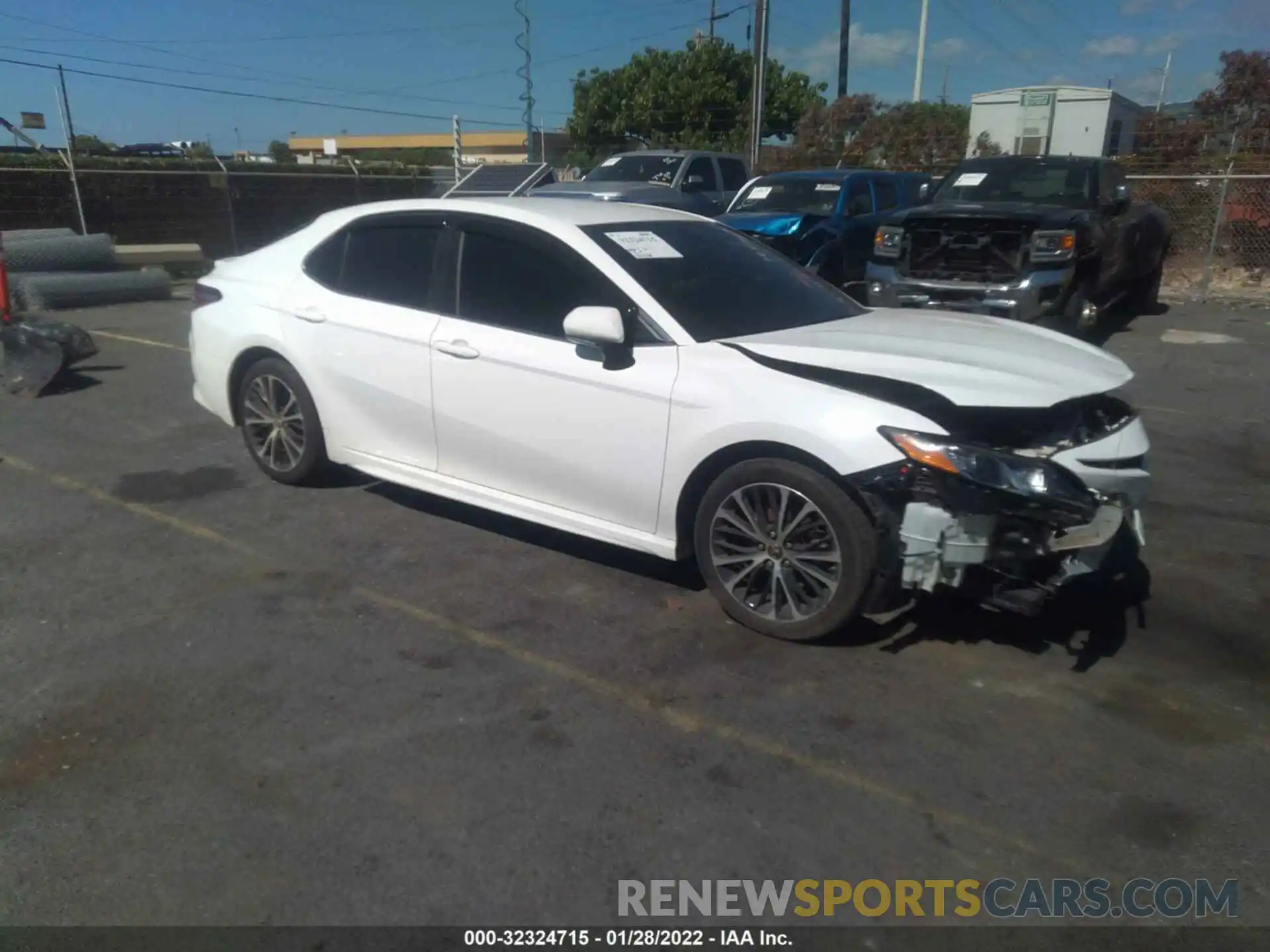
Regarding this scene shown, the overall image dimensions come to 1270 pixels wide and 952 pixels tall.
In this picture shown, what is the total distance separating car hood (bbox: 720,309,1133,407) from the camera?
12.1 feet

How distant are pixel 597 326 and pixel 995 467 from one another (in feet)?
5.29

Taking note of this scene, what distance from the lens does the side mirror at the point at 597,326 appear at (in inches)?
158

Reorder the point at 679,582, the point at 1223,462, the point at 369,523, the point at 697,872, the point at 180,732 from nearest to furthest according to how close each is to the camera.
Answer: the point at 697,872 → the point at 180,732 → the point at 679,582 → the point at 369,523 → the point at 1223,462

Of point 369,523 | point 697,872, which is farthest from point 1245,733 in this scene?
point 369,523

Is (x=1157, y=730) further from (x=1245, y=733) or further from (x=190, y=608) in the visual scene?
(x=190, y=608)

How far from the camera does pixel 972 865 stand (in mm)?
2746

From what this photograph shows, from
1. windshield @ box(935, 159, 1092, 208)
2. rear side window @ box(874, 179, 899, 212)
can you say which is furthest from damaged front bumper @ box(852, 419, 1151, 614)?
rear side window @ box(874, 179, 899, 212)

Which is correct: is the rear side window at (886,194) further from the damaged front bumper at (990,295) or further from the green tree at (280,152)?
the green tree at (280,152)

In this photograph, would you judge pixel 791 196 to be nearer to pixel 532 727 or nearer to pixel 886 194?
pixel 886 194

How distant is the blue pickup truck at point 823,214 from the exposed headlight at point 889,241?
1.68 m

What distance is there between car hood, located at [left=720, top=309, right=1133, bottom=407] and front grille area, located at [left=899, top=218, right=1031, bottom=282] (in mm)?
4566

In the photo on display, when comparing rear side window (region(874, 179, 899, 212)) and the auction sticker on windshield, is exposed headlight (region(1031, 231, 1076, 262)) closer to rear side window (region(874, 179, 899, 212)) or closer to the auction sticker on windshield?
rear side window (region(874, 179, 899, 212))

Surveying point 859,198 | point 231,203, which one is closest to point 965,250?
point 859,198

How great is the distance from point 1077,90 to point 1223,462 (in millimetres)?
23586
